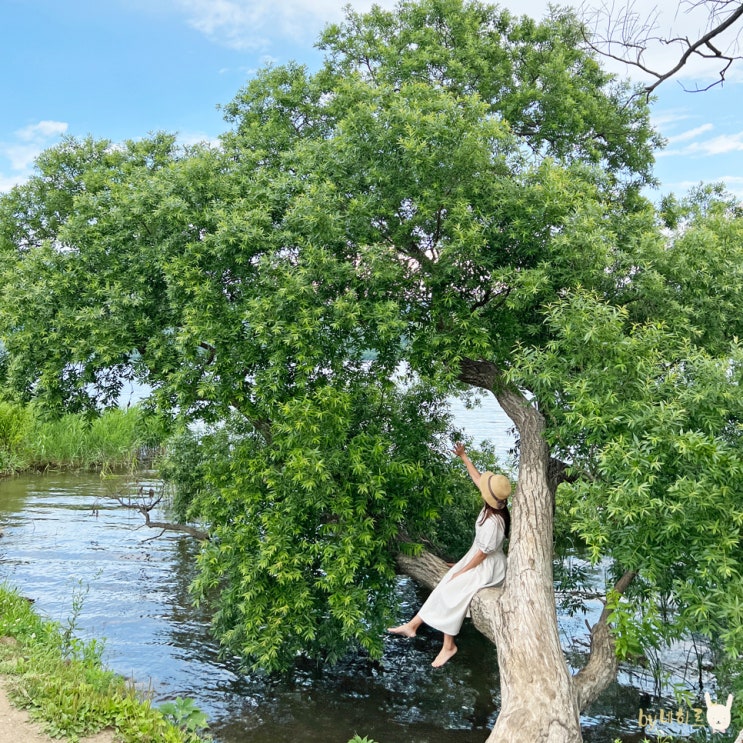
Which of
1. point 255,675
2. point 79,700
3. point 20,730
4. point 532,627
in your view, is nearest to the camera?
point 20,730

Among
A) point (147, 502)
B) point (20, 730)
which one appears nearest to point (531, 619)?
point (20, 730)

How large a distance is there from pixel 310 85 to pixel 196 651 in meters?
9.14

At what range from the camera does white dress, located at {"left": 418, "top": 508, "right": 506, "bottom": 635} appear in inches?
296

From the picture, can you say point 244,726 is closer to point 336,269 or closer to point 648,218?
point 336,269

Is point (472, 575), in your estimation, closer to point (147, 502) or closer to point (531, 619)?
point (531, 619)

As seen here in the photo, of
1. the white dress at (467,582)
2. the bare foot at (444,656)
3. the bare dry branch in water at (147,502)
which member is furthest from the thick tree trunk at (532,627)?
the bare dry branch in water at (147,502)

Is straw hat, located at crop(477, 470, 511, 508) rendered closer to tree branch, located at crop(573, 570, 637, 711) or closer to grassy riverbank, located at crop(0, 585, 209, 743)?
tree branch, located at crop(573, 570, 637, 711)

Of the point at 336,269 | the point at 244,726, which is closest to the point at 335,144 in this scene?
the point at 336,269

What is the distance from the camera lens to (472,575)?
766 cm

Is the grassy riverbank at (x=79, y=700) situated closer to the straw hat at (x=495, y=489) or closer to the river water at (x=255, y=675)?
the river water at (x=255, y=675)

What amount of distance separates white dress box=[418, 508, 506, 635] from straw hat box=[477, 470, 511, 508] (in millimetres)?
199

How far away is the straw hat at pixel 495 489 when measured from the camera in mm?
7590

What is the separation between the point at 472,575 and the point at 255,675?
11.3 ft

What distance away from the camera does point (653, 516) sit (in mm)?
5465
